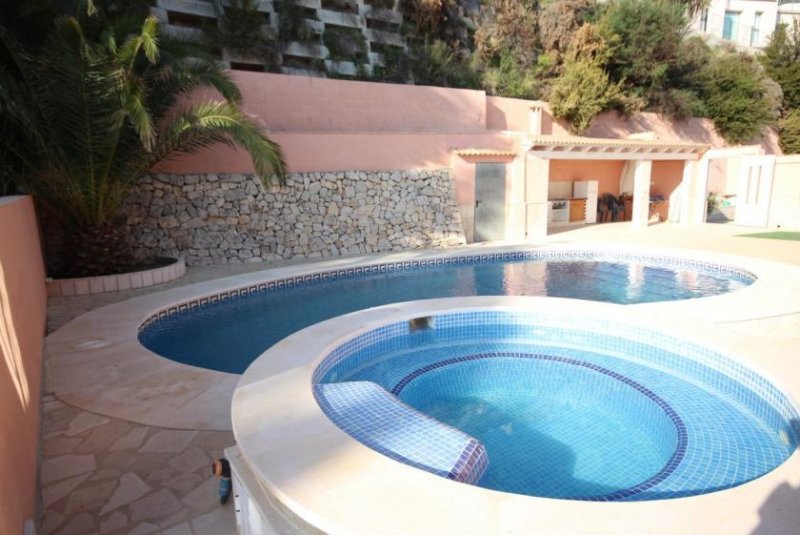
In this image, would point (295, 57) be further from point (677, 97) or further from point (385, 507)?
point (385, 507)

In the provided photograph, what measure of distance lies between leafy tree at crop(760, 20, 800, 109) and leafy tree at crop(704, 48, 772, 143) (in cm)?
328

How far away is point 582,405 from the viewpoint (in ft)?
16.5

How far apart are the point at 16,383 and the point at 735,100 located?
2918cm

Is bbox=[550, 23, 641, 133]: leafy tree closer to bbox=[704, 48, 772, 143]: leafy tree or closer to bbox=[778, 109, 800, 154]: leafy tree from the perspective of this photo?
bbox=[704, 48, 772, 143]: leafy tree

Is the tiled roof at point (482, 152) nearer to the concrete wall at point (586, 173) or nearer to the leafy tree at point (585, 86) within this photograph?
the concrete wall at point (586, 173)

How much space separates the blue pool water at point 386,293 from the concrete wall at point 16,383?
197cm

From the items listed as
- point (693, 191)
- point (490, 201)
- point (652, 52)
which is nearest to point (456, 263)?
point (490, 201)

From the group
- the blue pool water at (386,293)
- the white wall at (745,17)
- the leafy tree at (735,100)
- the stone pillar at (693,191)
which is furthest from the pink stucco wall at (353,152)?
the white wall at (745,17)

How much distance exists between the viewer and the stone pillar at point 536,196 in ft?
49.8

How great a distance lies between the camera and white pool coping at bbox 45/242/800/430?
14.8ft

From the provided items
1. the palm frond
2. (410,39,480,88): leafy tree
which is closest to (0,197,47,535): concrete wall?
the palm frond

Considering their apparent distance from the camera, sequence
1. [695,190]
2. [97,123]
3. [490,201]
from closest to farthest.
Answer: [97,123]
[490,201]
[695,190]

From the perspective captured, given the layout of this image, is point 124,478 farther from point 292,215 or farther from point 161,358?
point 292,215

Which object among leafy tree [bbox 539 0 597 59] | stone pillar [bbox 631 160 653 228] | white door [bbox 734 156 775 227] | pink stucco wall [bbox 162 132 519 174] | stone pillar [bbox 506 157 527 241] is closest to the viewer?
pink stucco wall [bbox 162 132 519 174]
